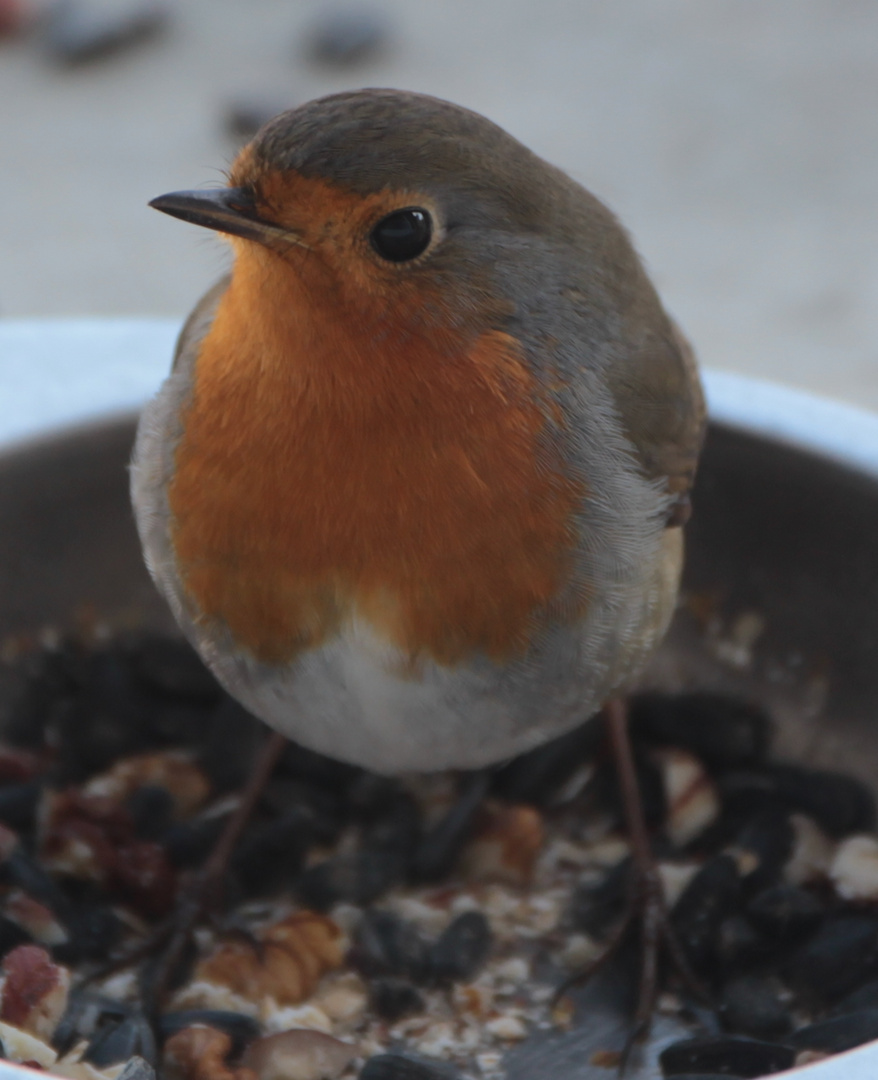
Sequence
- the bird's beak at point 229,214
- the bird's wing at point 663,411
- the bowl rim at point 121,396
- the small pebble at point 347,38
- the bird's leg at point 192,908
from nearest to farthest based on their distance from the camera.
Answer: the bird's beak at point 229,214, the bird's wing at point 663,411, the bird's leg at point 192,908, the bowl rim at point 121,396, the small pebble at point 347,38

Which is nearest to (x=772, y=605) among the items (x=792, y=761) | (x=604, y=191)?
(x=792, y=761)

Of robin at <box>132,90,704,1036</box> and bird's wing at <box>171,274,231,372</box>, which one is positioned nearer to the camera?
robin at <box>132,90,704,1036</box>

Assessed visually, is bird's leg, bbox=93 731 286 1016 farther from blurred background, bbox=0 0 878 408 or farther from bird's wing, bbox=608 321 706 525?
blurred background, bbox=0 0 878 408

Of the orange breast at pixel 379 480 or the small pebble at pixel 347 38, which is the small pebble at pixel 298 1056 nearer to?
the orange breast at pixel 379 480

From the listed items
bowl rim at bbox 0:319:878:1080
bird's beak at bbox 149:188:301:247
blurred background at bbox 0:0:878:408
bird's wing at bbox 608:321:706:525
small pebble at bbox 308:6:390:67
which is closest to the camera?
bird's beak at bbox 149:188:301:247

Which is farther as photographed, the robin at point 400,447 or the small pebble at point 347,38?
the small pebble at point 347,38

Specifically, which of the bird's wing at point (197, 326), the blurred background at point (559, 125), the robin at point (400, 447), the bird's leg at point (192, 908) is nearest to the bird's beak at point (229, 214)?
the robin at point (400, 447)

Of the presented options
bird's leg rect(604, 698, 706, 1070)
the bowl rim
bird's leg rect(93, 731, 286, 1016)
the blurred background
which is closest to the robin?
bird's leg rect(604, 698, 706, 1070)

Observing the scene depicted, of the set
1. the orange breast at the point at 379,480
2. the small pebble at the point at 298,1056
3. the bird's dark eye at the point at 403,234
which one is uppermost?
the bird's dark eye at the point at 403,234
